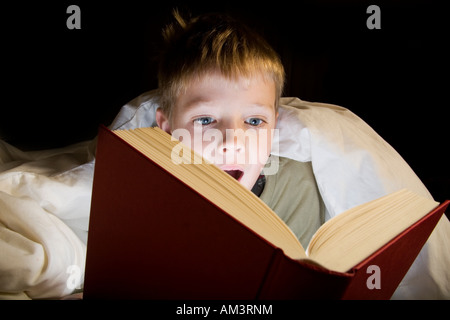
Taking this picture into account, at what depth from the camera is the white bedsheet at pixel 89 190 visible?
67 centimetres

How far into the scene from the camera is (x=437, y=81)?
41.9 inches

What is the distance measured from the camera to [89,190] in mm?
852

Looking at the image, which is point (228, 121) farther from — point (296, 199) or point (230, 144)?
point (296, 199)

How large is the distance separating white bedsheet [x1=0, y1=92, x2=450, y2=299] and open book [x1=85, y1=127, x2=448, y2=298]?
234 mm

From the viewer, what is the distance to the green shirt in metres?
0.96

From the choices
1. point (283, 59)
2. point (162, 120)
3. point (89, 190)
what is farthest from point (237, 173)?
point (283, 59)

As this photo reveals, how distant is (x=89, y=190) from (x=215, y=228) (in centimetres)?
57

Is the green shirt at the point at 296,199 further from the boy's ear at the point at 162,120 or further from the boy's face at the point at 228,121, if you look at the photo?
the boy's ear at the point at 162,120

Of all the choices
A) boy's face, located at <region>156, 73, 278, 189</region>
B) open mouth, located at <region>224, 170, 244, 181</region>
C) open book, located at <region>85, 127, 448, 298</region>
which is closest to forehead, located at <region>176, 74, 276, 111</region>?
boy's face, located at <region>156, 73, 278, 189</region>

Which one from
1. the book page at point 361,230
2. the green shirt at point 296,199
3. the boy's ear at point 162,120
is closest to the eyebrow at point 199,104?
the boy's ear at point 162,120

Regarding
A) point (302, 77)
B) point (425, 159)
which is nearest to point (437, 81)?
point (425, 159)

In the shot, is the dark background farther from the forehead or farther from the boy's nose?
the boy's nose

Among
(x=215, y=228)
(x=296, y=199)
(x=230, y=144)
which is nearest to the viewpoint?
(x=215, y=228)
